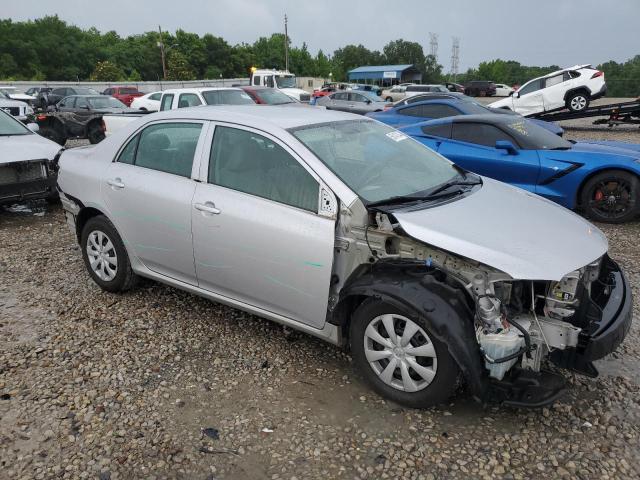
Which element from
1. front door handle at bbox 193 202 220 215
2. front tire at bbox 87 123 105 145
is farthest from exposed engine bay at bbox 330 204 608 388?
front tire at bbox 87 123 105 145

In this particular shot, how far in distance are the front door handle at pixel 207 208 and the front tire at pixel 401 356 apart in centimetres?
119

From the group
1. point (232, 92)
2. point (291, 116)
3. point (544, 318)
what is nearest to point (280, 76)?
point (232, 92)

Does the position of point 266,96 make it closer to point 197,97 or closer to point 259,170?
point 197,97

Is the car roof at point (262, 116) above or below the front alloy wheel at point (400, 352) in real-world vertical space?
above

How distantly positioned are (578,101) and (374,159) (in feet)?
54.7

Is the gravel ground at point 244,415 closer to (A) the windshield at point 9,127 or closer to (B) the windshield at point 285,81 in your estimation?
(A) the windshield at point 9,127

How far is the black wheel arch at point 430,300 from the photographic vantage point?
262 cm

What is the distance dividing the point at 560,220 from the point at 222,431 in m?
2.43

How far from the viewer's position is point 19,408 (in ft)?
10.1

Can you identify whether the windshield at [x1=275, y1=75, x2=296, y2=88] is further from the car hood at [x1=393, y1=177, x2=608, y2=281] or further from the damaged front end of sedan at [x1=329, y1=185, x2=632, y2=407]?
the damaged front end of sedan at [x1=329, y1=185, x2=632, y2=407]

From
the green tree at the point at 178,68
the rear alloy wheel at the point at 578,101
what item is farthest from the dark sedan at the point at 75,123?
the green tree at the point at 178,68

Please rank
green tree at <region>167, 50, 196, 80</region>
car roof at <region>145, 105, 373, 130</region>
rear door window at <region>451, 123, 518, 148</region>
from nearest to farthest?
car roof at <region>145, 105, 373, 130</region> → rear door window at <region>451, 123, 518, 148</region> → green tree at <region>167, 50, 196, 80</region>

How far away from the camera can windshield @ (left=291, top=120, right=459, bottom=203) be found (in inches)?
128

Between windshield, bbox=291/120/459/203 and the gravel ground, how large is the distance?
122cm
